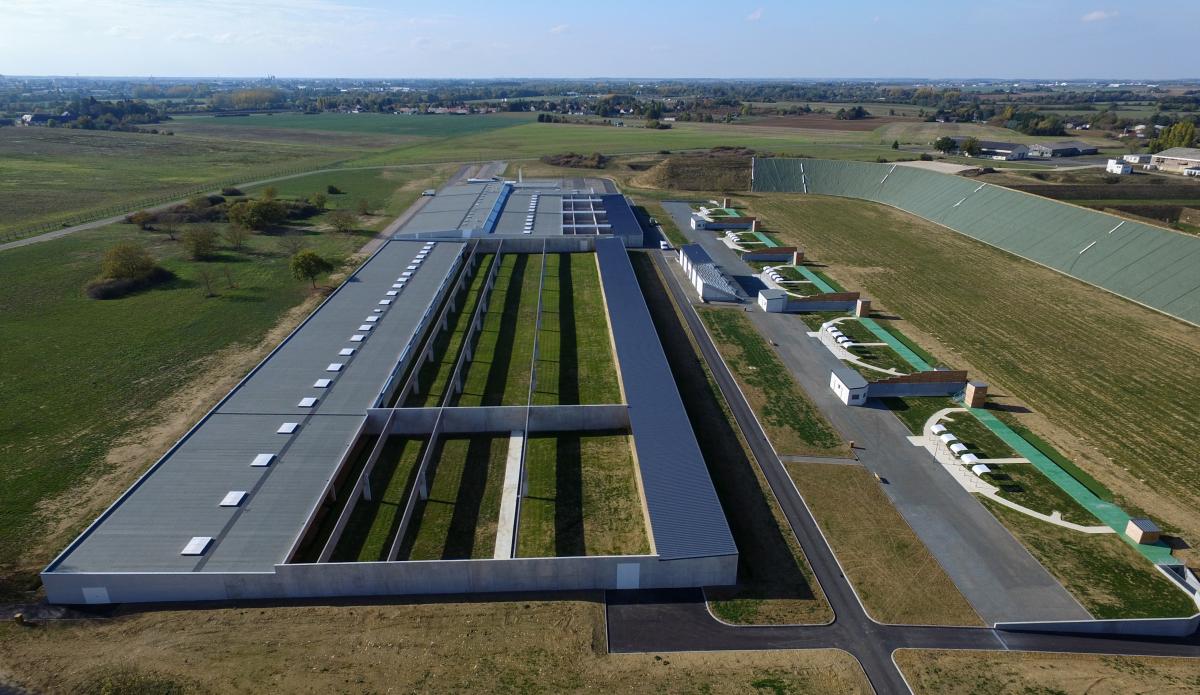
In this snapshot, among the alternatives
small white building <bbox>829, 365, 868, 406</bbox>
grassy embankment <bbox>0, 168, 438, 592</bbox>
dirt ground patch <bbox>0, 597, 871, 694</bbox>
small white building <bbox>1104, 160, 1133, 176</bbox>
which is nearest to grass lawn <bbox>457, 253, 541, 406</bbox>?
grassy embankment <bbox>0, 168, 438, 592</bbox>

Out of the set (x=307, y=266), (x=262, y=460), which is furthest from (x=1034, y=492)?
(x=307, y=266)

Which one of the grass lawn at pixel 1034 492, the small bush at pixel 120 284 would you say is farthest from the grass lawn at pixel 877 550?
the small bush at pixel 120 284

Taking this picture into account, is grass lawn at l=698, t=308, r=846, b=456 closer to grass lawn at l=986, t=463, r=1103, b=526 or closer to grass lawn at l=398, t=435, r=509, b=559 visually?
grass lawn at l=986, t=463, r=1103, b=526

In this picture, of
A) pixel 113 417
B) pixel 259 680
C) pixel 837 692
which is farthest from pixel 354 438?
pixel 837 692

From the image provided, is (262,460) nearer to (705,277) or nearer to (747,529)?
(747,529)

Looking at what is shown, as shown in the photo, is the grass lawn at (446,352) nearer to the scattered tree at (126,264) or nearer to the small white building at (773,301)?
the small white building at (773,301)
